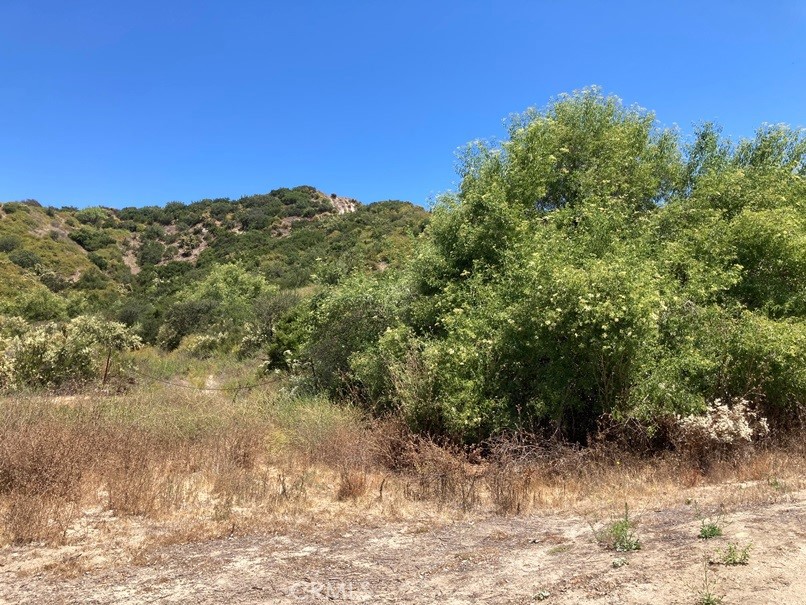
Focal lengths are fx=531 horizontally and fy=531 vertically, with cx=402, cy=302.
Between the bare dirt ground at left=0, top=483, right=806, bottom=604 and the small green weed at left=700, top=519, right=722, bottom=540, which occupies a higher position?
the small green weed at left=700, top=519, right=722, bottom=540

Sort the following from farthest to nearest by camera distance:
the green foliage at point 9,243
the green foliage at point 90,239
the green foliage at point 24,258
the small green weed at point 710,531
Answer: the green foliage at point 90,239 < the green foliage at point 9,243 < the green foliage at point 24,258 < the small green weed at point 710,531

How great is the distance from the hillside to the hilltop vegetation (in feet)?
70.8

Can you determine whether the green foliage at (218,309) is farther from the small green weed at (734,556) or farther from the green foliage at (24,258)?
the small green weed at (734,556)

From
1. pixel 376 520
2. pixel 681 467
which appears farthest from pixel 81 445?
pixel 681 467

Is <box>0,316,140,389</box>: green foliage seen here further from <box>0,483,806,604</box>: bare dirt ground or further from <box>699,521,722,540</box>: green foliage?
<box>699,521,722,540</box>: green foliage

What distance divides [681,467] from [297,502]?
4962mm

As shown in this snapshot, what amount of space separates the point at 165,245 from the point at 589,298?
6356cm

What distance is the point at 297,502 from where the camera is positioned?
20.5 feet

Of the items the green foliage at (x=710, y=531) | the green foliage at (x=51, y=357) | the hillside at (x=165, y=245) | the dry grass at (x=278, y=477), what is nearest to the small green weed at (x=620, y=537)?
the green foliage at (x=710, y=531)

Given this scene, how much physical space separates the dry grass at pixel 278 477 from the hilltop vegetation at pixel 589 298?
59 cm

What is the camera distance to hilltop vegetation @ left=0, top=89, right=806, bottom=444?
23.9 ft

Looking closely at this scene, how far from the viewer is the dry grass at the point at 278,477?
571 centimetres

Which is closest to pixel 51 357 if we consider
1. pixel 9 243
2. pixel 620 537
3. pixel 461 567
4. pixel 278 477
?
pixel 278 477

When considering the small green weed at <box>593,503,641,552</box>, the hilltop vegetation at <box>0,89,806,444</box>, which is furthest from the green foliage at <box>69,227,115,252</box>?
the small green weed at <box>593,503,641,552</box>
